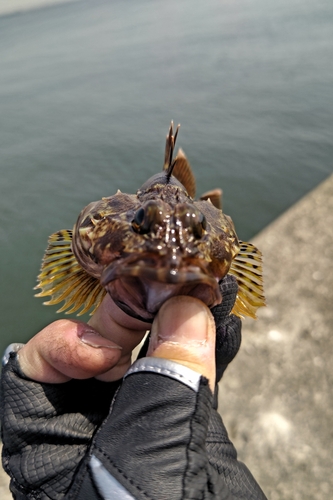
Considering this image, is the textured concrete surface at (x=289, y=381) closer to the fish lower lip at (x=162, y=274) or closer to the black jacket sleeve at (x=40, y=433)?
the black jacket sleeve at (x=40, y=433)

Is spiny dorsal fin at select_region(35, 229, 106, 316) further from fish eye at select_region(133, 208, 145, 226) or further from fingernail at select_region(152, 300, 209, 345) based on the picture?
fingernail at select_region(152, 300, 209, 345)

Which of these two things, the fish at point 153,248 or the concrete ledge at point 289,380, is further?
the concrete ledge at point 289,380

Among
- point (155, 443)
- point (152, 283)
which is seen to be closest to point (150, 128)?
point (152, 283)

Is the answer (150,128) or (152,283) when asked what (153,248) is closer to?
(152,283)

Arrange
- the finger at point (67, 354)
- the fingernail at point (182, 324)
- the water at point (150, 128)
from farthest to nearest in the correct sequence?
the water at point (150, 128) < the finger at point (67, 354) < the fingernail at point (182, 324)

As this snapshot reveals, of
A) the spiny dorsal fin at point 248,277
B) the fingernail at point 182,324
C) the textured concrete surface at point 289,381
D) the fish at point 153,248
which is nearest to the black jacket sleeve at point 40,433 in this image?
the fish at point 153,248

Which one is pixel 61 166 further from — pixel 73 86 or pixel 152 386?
Answer: pixel 152 386
